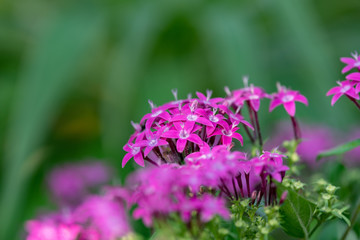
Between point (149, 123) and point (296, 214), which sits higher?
point (149, 123)

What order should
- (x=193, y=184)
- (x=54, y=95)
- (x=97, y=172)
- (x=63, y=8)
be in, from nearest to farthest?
1. (x=193, y=184)
2. (x=97, y=172)
3. (x=54, y=95)
4. (x=63, y=8)

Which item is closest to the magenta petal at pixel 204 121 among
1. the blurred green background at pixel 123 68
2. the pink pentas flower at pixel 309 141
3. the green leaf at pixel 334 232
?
the green leaf at pixel 334 232

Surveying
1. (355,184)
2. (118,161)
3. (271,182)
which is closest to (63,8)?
(118,161)

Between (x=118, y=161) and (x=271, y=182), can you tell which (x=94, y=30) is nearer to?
(x=118, y=161)

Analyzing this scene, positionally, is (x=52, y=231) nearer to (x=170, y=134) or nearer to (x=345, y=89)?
(x=170, y=134)

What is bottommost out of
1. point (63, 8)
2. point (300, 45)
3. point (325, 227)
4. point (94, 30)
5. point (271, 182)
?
point (325, 227)

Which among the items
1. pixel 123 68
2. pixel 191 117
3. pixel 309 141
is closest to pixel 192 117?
pixel 191 117

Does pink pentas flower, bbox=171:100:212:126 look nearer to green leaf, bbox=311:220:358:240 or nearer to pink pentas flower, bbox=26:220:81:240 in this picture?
pink pentas flower, bbox=26:220:81:240
